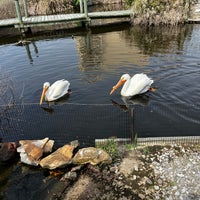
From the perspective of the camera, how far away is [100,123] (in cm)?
936

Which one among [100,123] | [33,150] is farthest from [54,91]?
[33,150]

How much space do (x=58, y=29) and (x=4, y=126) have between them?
649 inches

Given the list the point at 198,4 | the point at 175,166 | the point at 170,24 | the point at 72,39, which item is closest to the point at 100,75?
the point at 175,166

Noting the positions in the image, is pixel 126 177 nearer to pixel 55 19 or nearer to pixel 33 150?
pixel 33 150

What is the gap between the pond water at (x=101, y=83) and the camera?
9172 millimetres

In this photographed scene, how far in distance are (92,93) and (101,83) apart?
3.38ft

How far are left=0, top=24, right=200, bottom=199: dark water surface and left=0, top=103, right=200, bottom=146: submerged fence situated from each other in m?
0.03

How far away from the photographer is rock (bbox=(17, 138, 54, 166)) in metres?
7.80

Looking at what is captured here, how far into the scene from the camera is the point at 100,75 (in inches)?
517

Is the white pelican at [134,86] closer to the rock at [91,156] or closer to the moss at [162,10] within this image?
the rock at [91,156]

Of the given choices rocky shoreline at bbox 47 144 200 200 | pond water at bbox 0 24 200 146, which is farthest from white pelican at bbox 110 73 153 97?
rocky shoreline at bbox 47 144 200 200

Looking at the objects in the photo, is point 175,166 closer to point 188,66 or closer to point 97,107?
point 97,107

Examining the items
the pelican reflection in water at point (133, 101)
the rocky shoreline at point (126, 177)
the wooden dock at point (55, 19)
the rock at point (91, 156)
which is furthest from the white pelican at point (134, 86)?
the wooden dock at point (55, 19)

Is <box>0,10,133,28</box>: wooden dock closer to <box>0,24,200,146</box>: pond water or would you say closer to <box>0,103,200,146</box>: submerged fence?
<box>0,24,200,146</box>: pond water
